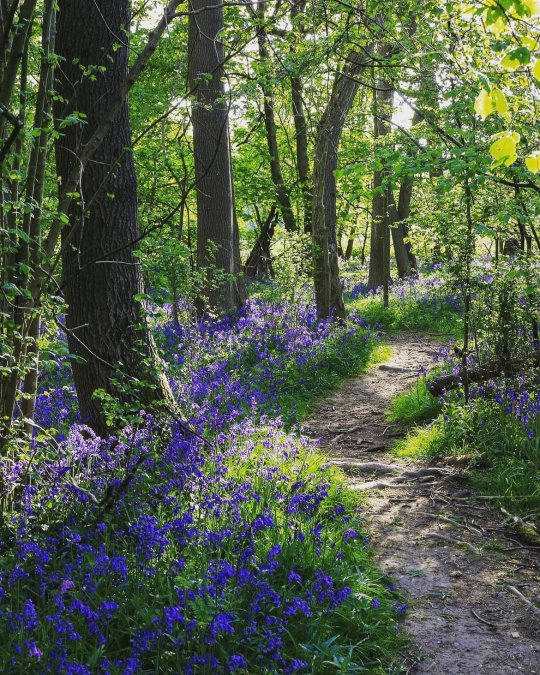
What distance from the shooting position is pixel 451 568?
15.0 ft

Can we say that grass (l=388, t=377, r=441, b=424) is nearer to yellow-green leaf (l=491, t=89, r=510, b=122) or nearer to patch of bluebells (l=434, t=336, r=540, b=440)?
patch of bluebells (l=434, t=336, r=540, b=440)

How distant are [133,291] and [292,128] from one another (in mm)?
17598

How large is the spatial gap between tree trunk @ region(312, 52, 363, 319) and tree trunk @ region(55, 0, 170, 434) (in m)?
5.50

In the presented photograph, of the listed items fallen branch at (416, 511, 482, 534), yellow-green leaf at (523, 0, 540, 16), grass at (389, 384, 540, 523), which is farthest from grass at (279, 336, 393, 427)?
yellow-green leaf at (523, 0, 540, 16)

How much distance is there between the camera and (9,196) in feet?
12.8

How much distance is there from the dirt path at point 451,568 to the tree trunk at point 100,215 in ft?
7.42

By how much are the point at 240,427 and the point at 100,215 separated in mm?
2095

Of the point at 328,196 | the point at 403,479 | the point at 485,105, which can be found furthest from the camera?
the point at 328,196

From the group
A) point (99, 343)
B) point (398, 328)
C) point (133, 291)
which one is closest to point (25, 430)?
point (99, 343)

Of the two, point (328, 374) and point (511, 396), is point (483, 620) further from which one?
point (328, 374)

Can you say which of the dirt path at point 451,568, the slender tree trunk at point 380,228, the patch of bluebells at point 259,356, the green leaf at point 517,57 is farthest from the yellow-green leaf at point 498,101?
the slender tree trunk at point 380,228

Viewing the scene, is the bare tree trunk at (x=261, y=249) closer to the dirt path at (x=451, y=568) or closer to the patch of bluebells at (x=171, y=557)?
the dirt path at (x=451, y=568)

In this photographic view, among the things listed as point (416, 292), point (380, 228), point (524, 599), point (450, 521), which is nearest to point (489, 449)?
point (450, 521)

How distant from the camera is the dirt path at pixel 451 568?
360cm
